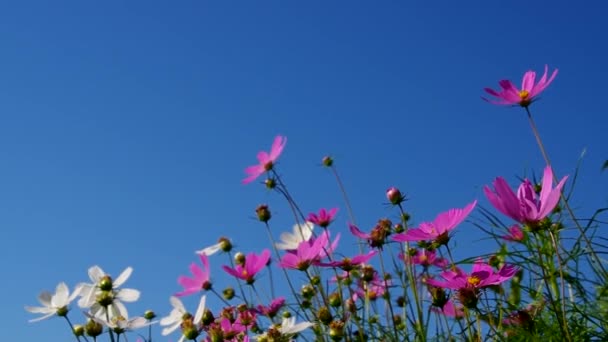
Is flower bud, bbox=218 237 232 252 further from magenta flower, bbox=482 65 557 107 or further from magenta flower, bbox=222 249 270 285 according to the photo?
magenta flower, bbox=482 65 557 107

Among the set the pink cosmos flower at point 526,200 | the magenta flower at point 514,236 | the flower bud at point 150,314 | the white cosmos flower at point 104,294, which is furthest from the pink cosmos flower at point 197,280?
the pink cosmos flower at point 526,200

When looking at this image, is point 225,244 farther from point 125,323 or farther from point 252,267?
point 125,323

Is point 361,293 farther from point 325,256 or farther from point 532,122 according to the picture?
point 532,122

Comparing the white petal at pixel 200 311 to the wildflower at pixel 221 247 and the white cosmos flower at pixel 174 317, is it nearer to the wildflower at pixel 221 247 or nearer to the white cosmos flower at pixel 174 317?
the white cosmos flower at pixel 174 317

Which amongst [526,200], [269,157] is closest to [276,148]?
[269,157]

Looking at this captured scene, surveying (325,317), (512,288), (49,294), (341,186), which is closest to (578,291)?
(512,288)

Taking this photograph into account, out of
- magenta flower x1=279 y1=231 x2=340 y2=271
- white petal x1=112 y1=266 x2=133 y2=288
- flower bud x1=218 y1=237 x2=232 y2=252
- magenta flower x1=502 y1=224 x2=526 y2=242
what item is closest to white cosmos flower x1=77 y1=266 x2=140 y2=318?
white petal x1=112 y1=266 x2=133 y2=288

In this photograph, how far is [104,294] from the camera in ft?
5.44

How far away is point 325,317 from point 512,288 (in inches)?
23.8

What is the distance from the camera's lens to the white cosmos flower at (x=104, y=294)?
165cm

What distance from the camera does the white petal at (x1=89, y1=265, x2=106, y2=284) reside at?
5.62ft

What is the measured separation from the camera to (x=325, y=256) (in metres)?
1.82

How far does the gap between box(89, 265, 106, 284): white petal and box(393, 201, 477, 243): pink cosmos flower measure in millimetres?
856

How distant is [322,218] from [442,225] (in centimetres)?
94
